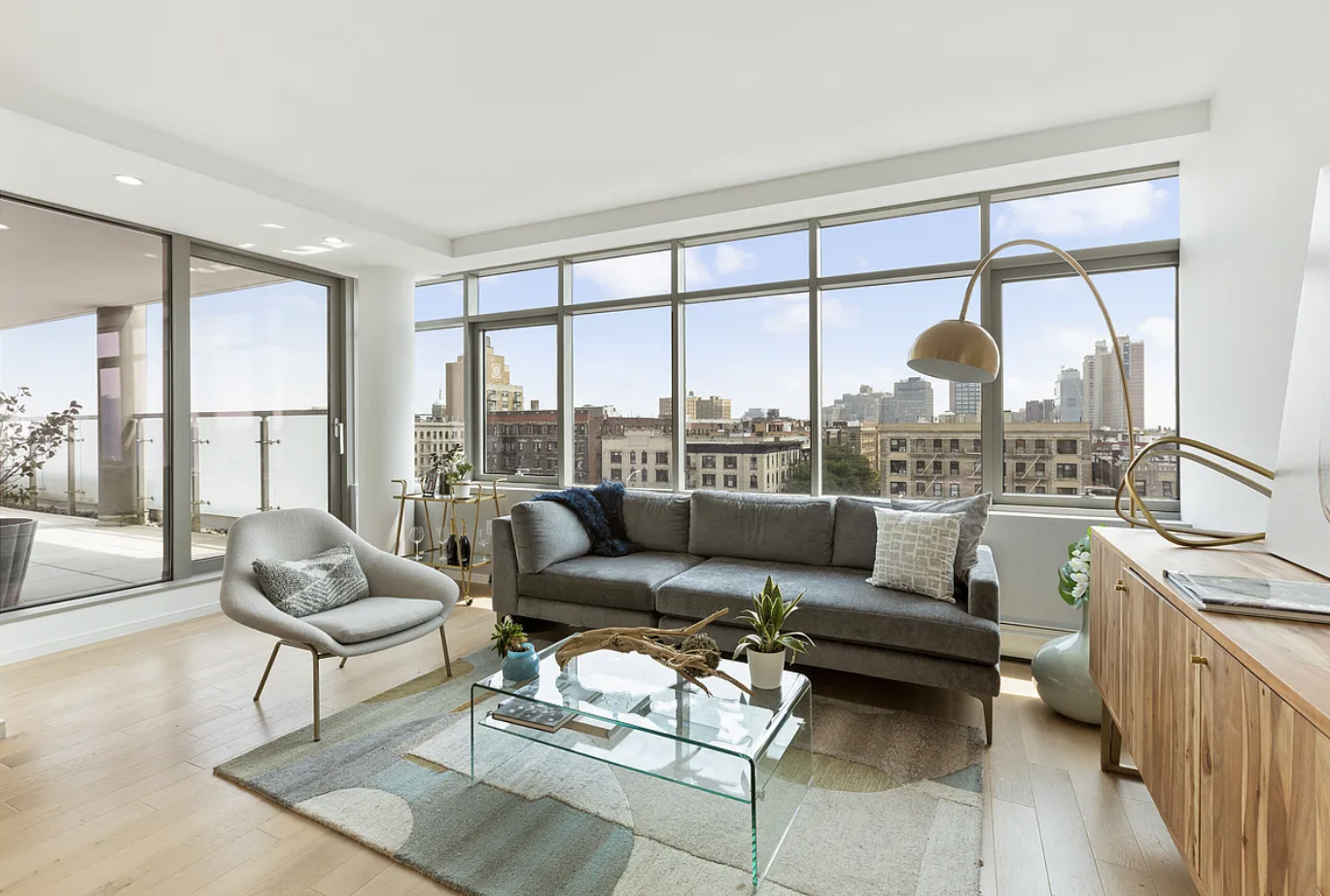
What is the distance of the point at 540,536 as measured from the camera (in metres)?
3.67

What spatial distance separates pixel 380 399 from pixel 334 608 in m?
2.58

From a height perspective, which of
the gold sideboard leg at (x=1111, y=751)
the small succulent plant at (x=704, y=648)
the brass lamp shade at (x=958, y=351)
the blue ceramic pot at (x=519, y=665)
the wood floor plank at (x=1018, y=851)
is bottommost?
the wood floor plank at (x=1018, y=851)

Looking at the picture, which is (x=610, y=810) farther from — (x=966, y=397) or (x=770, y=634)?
(x=966, y=397)

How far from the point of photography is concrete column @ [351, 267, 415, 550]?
5.22m

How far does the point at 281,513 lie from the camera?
10.6 ft

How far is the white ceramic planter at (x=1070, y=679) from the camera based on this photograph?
269 centimetres

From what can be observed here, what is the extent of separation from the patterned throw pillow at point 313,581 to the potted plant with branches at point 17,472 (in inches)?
74.4

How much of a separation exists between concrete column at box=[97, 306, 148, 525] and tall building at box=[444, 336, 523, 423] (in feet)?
7.13

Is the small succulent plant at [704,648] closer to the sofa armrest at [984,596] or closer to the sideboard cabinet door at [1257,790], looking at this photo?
the sofa armrest at [984,596]

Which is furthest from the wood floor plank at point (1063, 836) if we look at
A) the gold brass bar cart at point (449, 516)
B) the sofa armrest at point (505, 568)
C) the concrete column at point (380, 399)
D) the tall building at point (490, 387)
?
the concrete column at point (380, 399)

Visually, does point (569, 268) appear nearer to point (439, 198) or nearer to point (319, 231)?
point (439, 198)

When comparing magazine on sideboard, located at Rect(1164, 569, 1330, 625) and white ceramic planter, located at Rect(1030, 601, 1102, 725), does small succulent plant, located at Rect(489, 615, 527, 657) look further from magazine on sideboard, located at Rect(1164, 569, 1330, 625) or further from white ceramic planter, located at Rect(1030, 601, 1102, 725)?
white ceramic planter, located at Rect(1030, 601, 1102, 725)

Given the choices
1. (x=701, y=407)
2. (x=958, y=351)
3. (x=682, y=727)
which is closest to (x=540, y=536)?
(x=701, y=407)

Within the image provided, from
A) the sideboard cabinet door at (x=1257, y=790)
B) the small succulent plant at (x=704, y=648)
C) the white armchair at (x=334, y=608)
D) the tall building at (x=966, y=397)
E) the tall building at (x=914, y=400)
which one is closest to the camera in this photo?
the sideboard cabinet door at (x=1257, y=790)
